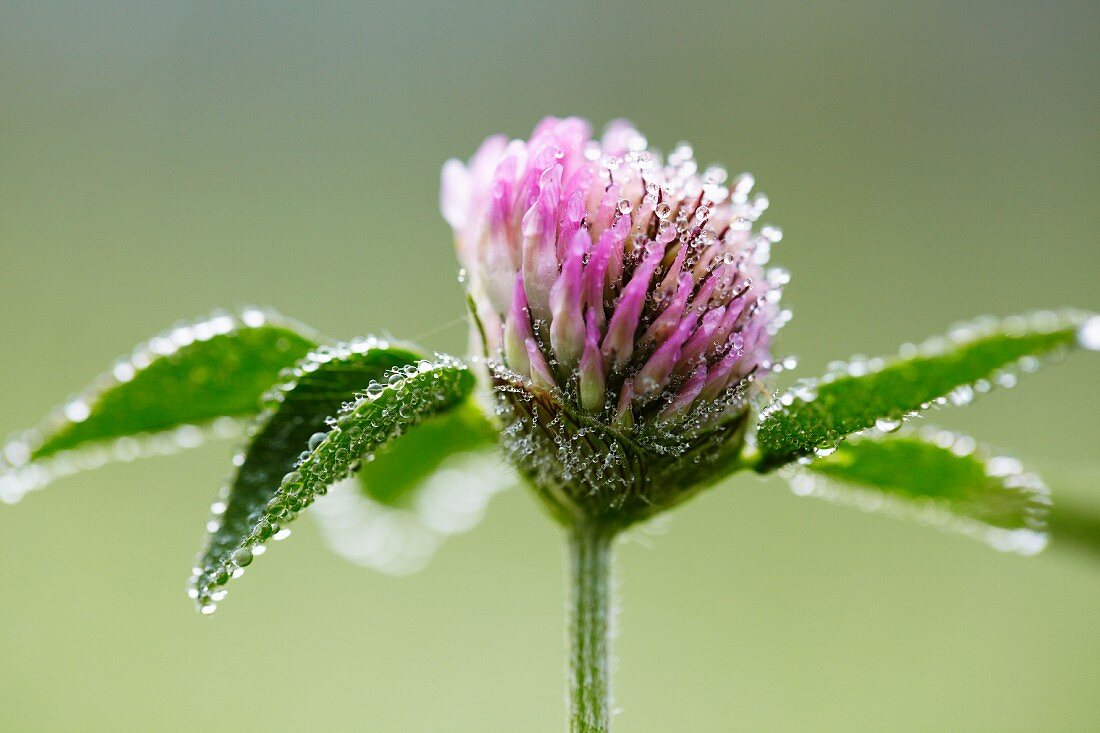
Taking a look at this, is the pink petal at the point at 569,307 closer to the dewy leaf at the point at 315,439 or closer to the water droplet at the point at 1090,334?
the dewy leaf at the point at 315,439

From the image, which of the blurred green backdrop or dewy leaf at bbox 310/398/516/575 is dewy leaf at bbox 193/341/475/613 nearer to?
dewy leaf at bbox 310/398/516/575

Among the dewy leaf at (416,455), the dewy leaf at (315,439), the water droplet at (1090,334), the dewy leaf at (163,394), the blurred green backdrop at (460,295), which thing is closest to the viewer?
the dewy leaf at (315,439)

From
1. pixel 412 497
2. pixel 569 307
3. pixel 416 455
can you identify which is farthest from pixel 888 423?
pixel 412 497

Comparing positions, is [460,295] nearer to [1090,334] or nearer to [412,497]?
[412,497]

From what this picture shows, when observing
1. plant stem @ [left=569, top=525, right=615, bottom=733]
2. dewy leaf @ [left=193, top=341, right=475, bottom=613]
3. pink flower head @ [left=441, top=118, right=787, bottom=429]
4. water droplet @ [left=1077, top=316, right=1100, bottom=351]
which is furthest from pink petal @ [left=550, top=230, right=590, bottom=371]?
water droplet @ [left=1077, top=316, right=1100, bottom=351]

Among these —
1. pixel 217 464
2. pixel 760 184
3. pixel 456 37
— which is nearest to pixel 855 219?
pixel 760 184

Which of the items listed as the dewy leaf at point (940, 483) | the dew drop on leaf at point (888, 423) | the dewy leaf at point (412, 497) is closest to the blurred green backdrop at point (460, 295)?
the dewy leaf at point (940, 483)
